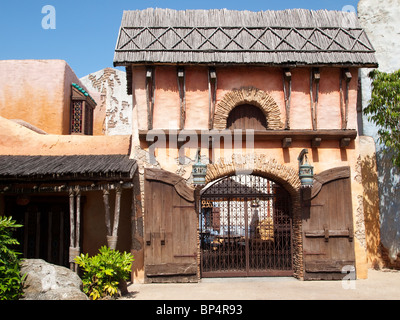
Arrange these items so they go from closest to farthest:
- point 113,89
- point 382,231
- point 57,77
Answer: point 382,231 → point 57,77 → point 113,89

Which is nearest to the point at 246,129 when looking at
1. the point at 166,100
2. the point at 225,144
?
the point at 225,144

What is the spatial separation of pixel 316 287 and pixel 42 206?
703cm

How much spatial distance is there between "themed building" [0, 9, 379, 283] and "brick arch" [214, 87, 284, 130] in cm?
3

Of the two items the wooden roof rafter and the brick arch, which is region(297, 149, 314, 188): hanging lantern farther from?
the wooden roof rafter

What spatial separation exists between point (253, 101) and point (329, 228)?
11.7ft

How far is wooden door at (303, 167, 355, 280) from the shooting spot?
30.9 ft

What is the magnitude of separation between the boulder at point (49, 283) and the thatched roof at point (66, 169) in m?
1.84

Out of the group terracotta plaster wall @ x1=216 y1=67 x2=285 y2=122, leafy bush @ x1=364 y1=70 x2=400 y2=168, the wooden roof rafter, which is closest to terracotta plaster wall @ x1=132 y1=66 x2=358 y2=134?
terracotta plaster wall @ x1=216 y1=67 x2=285 y2=122

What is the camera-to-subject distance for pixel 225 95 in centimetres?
981

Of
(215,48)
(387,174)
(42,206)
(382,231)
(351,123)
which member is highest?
(215,48)

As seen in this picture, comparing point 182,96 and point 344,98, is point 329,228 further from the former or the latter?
point 182,96
